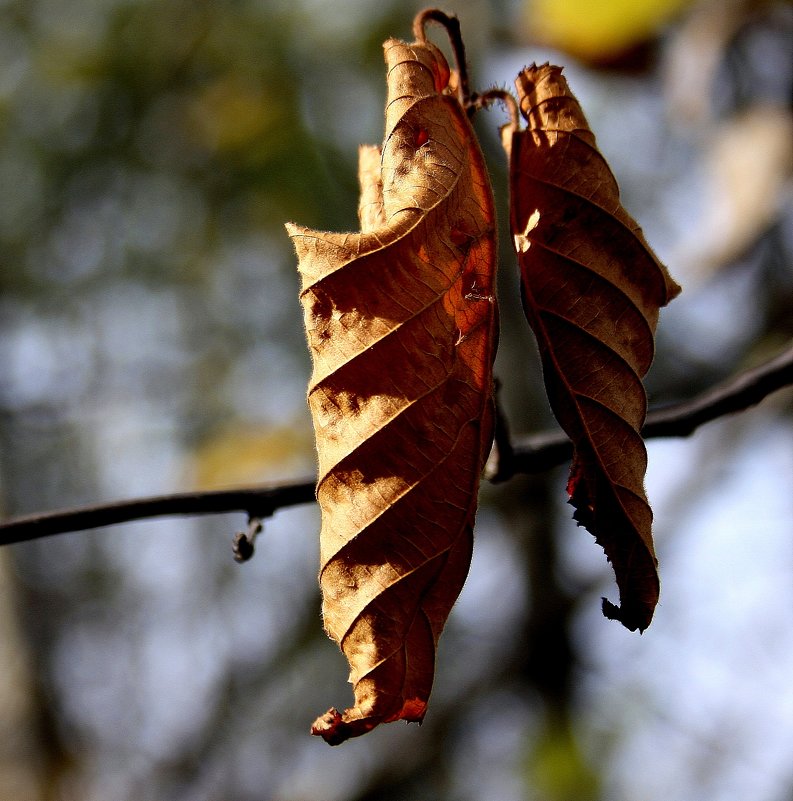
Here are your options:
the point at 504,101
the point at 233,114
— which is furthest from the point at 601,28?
the point at 233,114

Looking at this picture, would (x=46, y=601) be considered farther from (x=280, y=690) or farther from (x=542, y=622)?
(x=542, y=622)

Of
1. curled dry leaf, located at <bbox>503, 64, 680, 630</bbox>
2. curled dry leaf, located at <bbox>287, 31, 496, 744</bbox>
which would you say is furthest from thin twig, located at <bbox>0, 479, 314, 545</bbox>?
curled dry leaf, located at <bbox>503, 64, 680, 630</bbox>

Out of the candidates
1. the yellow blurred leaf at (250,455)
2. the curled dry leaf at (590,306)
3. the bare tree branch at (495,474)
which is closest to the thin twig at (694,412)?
the bare tree branch at (495,474)

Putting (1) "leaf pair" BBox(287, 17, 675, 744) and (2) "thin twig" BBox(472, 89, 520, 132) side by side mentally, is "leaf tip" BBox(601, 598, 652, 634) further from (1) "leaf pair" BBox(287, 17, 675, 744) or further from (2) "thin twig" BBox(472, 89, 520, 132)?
(2) "thin twig" BBox(472, 89, 520, 132)

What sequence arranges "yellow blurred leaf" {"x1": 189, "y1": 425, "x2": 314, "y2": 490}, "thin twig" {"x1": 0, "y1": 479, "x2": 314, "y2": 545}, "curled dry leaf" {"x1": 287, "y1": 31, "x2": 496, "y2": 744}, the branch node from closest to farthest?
1. "curled dry leaf" {"x1": 287, "y1": 31, "x2": 496, "y2": 744}
2. "thin twig" {"x1": 0, "y1": 479, "x2": 314, "y2": 545}
3. the branch node
4. "yellow blurred leaf" {"x1": 189, "y1": 425, "x2": 314, "y2": 490}

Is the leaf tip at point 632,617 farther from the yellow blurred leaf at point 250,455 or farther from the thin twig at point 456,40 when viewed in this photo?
the yellow blurred leaf at point 250,455

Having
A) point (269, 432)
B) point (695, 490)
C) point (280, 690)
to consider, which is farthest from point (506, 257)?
point (280, 690)
